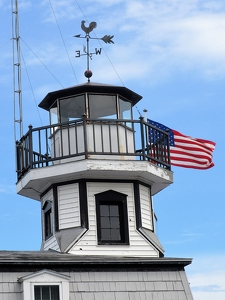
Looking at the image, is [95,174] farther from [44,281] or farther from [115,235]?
[44,281]

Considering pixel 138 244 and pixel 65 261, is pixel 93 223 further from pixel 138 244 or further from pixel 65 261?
pixel 65 261

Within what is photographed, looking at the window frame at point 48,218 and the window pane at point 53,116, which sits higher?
the window pane at point 53,116

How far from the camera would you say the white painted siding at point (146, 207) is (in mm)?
24953

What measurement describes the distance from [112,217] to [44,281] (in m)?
4.36

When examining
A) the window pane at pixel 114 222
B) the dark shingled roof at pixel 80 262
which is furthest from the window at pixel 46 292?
the window pane at pixel 114 222

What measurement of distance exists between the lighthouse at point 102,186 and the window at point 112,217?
0.03 m

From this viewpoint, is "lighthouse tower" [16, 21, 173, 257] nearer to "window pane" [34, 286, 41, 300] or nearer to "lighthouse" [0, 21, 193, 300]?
"lighthouse" [0, 21, 193, 300]

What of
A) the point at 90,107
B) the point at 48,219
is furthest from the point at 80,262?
the point at 90,107

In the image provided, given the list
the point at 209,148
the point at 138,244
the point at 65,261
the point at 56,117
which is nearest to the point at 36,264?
the point at 65,261

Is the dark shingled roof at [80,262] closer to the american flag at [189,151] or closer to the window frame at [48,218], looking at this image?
the window frame at [48,218]

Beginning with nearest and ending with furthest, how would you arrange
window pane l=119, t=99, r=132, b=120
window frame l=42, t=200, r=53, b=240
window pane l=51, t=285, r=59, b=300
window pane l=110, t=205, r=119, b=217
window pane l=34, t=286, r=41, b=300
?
1. window pane l=34, t=286, r=41, b=300
2. window pane l=51, t=285, r=59, b=300
3. window pane l=110, t=205, r=119, b=217
4. window frame l=42, t=200, r=53, b=240
5. window pane l=119, t=99, r=132, b=120

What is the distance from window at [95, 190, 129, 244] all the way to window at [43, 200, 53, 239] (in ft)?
5.62

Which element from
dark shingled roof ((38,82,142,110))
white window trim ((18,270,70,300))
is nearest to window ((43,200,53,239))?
dark shingled roof ((38,82,142,110))

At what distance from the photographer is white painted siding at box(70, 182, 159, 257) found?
23.7m
